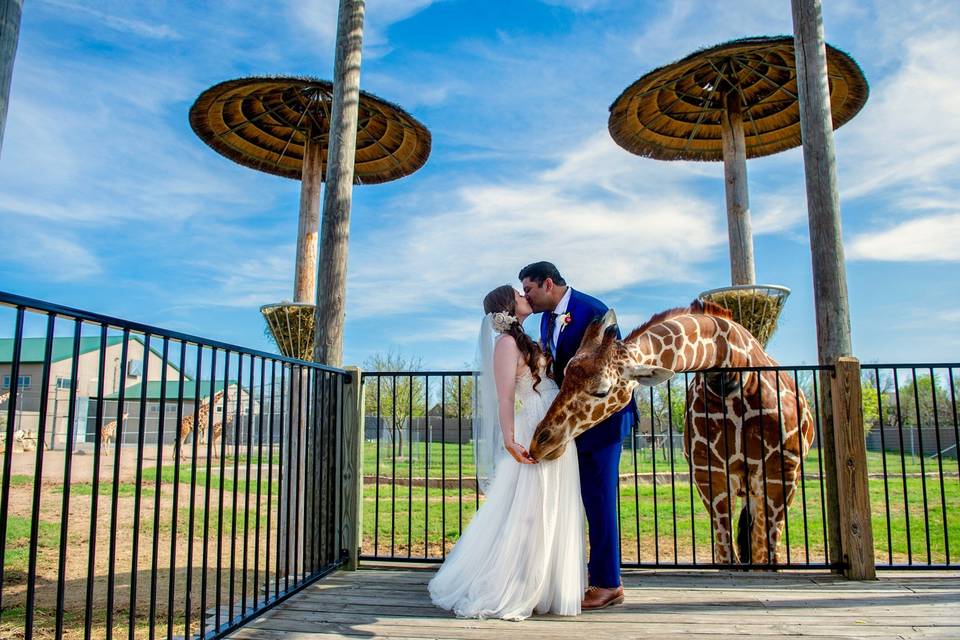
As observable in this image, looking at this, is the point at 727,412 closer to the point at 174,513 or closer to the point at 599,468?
the point at 599,468

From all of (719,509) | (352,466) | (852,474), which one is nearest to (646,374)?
(852,474)

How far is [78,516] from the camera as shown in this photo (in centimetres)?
989

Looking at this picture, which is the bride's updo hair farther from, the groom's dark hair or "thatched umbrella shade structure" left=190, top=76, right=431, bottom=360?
"thatched umbrella shade structure" left=190, top=76, right=431, bottom=360

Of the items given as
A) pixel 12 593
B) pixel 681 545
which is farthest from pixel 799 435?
pixel 12 593

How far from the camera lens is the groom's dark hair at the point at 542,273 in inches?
153

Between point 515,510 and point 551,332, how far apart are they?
108 cm

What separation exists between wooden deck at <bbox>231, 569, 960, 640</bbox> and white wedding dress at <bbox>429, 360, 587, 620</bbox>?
100mm

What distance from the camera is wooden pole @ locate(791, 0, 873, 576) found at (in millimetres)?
4363

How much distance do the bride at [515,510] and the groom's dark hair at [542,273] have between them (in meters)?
0.15

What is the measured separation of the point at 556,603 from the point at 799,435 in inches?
83.0

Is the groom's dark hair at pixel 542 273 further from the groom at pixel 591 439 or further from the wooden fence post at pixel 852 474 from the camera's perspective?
the wooden fence post at pixel 852 474

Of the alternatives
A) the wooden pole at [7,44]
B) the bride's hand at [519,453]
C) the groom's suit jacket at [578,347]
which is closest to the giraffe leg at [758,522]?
the groom's suit jacket at [578,347]

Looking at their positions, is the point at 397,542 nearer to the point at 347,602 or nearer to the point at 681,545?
the point at 681,545

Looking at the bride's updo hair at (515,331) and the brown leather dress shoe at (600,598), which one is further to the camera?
the bride's updo hair at (515,331)
